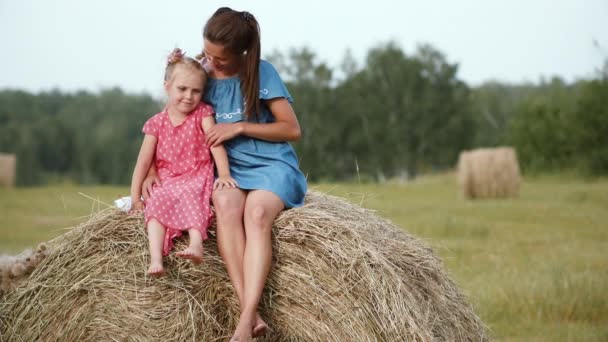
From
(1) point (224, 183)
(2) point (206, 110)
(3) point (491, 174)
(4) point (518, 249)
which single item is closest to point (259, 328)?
(1) point (224, 183)

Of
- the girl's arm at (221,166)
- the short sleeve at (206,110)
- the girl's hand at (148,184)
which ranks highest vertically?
the short sleeve at (206,110)

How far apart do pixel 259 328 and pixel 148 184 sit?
3.43ft

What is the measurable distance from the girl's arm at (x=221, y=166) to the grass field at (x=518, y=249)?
773 millimetres

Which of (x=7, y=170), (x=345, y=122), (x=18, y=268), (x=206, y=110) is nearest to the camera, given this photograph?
(x=206, y=110)

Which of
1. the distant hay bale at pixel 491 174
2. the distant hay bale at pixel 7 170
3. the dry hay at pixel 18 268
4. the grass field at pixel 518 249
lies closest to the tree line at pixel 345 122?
the distant hay bale at pixel 7 170

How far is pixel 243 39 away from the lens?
4262 millimetres

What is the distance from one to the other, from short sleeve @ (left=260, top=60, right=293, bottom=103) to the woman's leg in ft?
2.07

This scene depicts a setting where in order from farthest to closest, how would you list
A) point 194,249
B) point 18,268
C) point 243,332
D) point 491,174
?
point 491,174
point 18,268
point 194,249
point 243,332

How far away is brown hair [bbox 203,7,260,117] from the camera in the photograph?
13.8 ft

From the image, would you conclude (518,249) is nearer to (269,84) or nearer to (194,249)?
(269,84)

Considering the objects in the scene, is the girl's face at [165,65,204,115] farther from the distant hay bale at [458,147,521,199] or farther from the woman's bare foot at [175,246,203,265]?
the distant hay bale at [458,147,521,199]

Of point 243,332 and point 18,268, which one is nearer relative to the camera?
point 243,332

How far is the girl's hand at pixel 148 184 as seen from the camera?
4344 mm

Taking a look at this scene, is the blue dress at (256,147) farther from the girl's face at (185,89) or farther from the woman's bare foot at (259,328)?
the woman's bare foot at (259,328)
